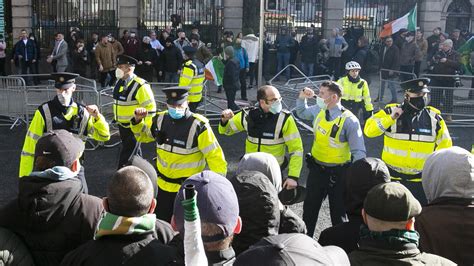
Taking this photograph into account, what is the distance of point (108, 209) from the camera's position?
10.2 ft

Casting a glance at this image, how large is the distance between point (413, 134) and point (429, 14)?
1950cm

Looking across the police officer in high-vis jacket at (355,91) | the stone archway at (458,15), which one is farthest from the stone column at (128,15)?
the stone archway at (458,15)

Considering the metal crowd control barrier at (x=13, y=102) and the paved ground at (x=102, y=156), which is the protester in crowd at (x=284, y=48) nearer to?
the paved ground at (x=102, y=156)

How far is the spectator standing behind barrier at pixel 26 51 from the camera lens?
61.1 feet

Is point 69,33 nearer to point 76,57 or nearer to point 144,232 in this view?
point 76,57

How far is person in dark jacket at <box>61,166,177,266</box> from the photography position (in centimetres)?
296

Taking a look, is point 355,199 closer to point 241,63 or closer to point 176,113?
point 176,113

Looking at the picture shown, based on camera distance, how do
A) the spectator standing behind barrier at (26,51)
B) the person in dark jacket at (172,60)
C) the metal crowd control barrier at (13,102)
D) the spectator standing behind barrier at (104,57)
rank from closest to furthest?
1. the metal crowd control barrier at (13,102)
2. the person in dark jacket at (172,60)
3. the spectator standing behind barrier at (104,57)
4. the spectator standing behind barrier at (26,51)

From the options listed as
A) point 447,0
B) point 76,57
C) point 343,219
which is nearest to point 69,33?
point 76,57

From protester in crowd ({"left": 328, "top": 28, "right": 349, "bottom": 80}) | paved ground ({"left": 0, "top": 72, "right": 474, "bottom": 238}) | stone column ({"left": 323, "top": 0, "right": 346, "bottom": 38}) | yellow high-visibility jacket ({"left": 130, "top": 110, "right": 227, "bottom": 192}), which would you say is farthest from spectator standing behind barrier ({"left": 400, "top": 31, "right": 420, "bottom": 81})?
yellow high-visibility jacket ({"left": 130, "top": 110, "right": 227, "bottom": 192})

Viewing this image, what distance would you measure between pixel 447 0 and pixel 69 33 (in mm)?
14658

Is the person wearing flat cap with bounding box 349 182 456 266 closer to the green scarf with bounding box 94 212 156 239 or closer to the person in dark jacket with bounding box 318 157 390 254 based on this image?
the person in dark jacket with bounding box 318 157 390 254

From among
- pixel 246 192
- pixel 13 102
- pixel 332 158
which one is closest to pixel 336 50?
pixel 13 102

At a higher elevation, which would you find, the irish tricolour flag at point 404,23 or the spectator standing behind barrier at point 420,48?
the irish tricolour flag at point 404,23
